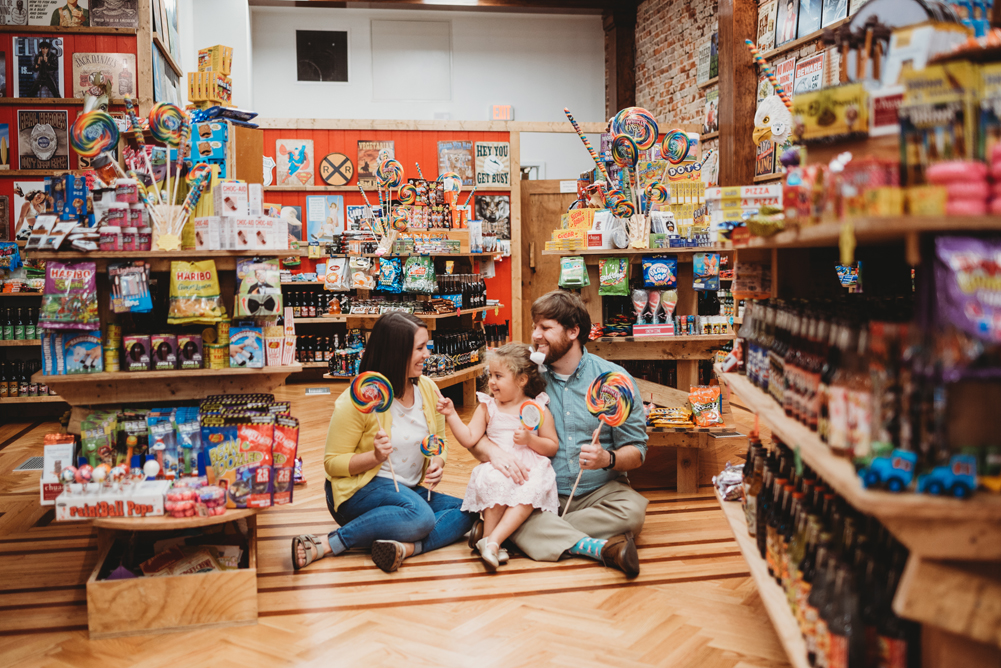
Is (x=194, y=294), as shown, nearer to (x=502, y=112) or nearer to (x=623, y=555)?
(x=623, y=555)

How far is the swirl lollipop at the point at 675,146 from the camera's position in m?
4.36

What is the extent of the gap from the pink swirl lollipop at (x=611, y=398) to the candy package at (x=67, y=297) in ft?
6.26

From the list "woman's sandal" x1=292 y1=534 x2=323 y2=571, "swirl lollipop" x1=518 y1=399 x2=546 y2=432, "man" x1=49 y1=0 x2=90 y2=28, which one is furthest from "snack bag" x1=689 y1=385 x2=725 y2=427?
"man" x1=49 y1=0 x2=90 y2=28

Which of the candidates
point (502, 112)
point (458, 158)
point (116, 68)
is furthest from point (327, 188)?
point (502, 112)

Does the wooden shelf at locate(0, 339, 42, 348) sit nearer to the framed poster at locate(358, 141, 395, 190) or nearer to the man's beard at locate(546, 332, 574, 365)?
the framed poster at locate(358, 141, 395, 190)

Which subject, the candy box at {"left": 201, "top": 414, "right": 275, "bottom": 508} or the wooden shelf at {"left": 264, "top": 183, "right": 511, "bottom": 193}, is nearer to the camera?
the candy box at {"left": 201, "top": 414, "right": 275, "bottom": 508}

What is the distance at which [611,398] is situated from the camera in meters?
3.08

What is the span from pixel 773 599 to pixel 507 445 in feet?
4.68

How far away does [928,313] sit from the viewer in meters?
1.31

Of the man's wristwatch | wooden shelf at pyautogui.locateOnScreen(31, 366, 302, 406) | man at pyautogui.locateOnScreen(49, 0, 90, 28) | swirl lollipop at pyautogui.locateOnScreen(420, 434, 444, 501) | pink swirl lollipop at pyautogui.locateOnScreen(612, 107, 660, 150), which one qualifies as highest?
man at pyautogui.locateOnScreen(49, 0, 90, 28)

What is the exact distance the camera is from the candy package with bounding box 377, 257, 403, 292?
19.6ft

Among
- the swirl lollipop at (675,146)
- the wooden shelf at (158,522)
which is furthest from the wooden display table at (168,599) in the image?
the swirl lollipop at (675,146)

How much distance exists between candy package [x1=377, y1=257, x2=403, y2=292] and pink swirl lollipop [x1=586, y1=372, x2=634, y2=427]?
319 centimetres

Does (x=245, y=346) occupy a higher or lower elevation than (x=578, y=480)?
higher
